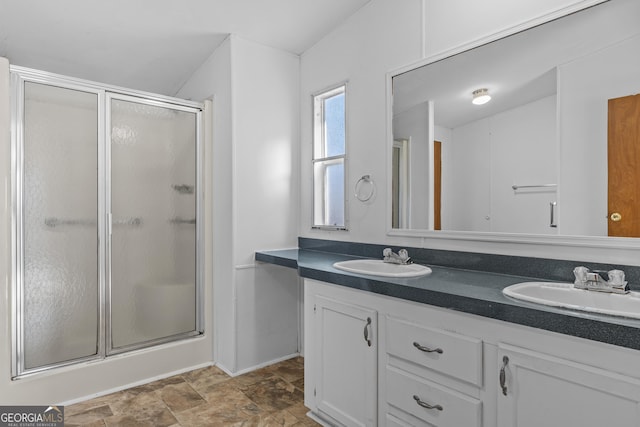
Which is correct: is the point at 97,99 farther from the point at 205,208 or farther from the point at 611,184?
the point at 611,184

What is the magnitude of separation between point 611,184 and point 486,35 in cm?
93

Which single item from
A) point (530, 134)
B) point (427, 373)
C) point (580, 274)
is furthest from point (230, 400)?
point (530, 134)

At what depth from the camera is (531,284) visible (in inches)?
58.0

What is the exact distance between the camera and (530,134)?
5.57 feet

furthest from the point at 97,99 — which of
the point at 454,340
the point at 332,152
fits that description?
the point at 454,340

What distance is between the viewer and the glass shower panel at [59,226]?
6.85 ft

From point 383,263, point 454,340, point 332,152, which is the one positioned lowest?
point 454,340

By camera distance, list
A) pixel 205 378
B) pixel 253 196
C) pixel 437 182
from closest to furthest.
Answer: pixel 437 182 < pixel 205 378 < pixel 253 196

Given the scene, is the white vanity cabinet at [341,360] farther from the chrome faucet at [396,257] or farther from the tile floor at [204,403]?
the chrome faucet at [396,257]

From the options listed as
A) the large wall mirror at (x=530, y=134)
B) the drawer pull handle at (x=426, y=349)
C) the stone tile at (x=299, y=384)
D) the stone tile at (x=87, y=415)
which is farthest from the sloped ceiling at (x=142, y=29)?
the stone tile at (x=299, y=384)

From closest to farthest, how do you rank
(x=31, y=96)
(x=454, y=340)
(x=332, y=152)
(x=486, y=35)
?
1. (x=454, y=340)
2. (x=486, y=35)
3. (x=31, y=96)
4. (x=332, y=152)

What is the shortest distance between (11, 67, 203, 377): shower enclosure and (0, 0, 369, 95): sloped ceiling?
0.42 m

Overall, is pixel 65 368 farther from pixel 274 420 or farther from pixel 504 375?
pixel 504 375

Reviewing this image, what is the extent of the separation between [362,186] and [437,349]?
1271mm
